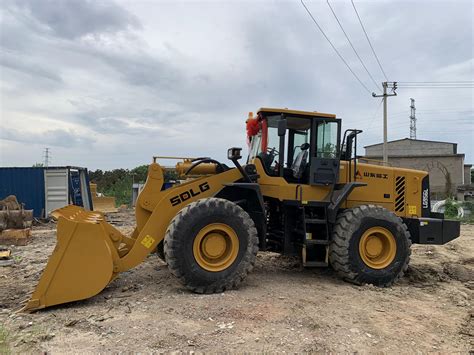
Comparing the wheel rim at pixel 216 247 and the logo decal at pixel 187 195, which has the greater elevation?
the logo decal at pixel 187 195

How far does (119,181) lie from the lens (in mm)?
32844

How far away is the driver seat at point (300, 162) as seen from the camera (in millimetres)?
7059

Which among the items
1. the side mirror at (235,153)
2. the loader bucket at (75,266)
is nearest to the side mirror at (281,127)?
the side mirror at (235,153)

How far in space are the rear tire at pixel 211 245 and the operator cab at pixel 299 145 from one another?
1277 mm

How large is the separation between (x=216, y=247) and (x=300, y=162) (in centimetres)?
215

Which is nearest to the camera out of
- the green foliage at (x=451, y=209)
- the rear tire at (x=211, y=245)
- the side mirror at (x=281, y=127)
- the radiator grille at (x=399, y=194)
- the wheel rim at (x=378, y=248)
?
the rear tire at (x=211, y=245)

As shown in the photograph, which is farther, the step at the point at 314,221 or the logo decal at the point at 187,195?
the step at the point at 314,221

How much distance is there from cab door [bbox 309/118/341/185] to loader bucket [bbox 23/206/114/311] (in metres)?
3.40

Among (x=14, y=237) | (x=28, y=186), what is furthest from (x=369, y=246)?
(x=28, y=186)

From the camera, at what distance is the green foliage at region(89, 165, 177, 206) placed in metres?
28.7

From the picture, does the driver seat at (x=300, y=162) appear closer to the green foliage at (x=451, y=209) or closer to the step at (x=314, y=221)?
the step at (x=314, y=221)

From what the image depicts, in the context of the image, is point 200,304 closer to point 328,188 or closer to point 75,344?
point 75,344

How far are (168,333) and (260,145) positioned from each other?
3568mm

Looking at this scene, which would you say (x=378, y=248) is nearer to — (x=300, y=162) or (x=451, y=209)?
(x=300, y=162)
